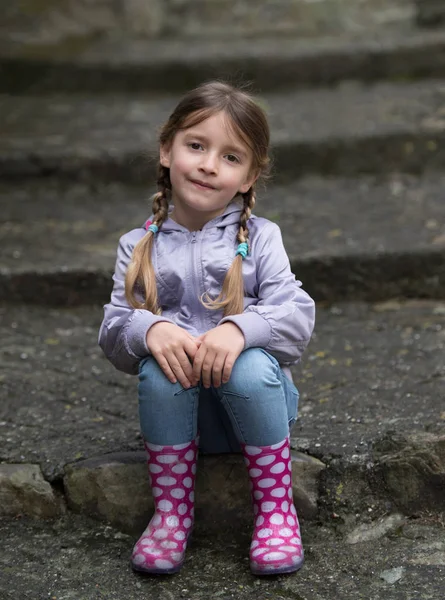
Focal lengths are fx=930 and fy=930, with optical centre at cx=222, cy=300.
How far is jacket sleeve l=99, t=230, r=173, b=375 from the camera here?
2018 millimetres

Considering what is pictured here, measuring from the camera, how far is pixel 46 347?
9.75ft

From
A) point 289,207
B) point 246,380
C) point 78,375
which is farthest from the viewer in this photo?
point 289,207

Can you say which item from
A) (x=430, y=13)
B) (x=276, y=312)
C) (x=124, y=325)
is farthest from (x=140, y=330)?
(x=430, y=13)

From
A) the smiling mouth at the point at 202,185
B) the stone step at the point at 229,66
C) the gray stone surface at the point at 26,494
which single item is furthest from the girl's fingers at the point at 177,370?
the stone step at the point at 229,66

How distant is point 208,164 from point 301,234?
4.68 ft

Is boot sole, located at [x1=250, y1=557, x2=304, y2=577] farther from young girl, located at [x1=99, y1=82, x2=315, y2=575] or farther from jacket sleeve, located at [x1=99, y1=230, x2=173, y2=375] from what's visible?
jacket sleeve, located at [x1=99, y1=230, x2=173, y2=375]

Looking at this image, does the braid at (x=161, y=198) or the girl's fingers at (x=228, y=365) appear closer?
the girl's fingers at (x=228, y=365)

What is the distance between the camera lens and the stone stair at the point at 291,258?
222cm

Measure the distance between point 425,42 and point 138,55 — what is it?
60.9 inches

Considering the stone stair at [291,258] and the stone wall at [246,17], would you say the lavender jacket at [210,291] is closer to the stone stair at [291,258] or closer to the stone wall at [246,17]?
the stone stair at [291,258]

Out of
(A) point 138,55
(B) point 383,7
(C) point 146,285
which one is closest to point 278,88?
(A) point 138,55

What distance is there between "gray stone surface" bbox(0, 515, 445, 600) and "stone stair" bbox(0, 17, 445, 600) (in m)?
0.02

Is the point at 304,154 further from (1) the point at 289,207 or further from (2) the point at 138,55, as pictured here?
(2) the point at 138,55

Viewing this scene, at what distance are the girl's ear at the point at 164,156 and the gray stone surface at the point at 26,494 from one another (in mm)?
801
